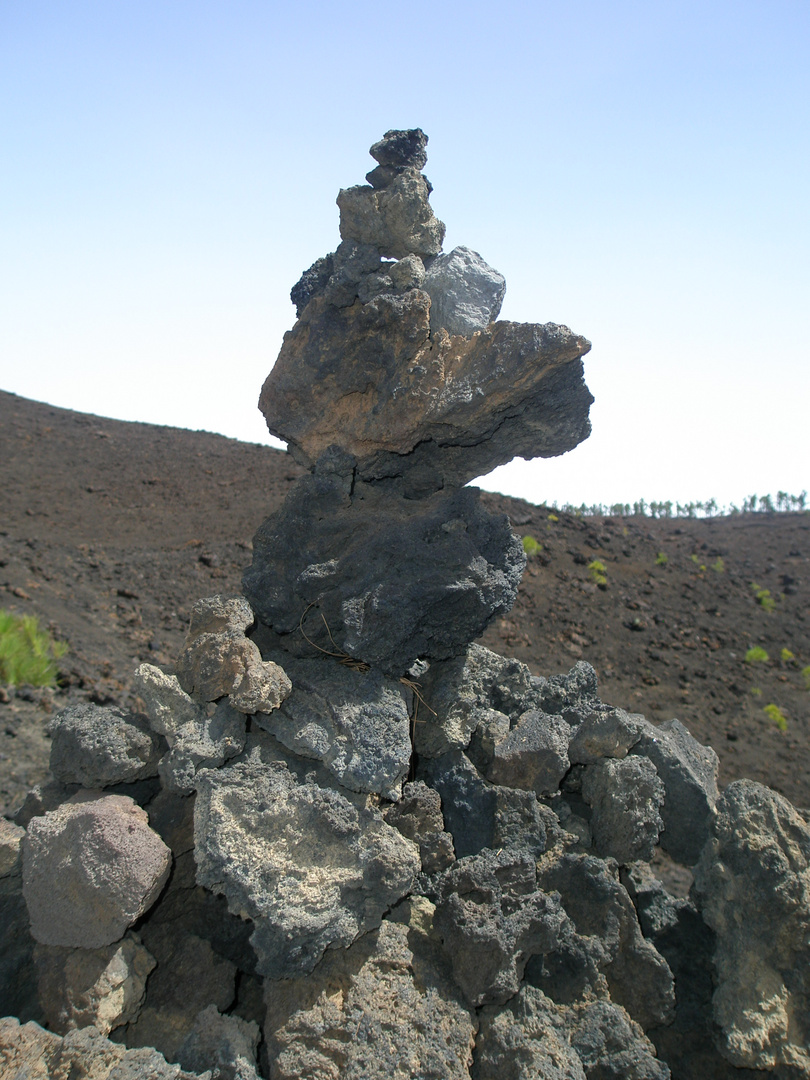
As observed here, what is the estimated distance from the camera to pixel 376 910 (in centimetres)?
286

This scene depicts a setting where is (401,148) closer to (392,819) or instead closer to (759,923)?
(392,819)

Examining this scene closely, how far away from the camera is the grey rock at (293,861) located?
269cm

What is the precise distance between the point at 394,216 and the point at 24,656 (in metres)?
5.80

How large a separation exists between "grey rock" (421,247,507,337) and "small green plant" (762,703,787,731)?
29.9 ft

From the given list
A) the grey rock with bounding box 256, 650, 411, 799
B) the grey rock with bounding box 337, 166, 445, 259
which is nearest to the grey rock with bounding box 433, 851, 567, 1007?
the grey rock with bounding box 256, 650, 411, 799

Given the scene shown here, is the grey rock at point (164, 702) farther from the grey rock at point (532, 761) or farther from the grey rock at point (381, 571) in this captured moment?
the grey rock at point (532, 761)

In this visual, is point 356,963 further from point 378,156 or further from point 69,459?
point 69,459

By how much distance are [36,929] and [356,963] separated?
4.22ft

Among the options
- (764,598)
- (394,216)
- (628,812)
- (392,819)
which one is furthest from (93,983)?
(764,598)

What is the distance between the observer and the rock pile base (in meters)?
2.71

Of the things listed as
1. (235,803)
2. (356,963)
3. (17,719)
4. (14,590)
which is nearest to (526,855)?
(356,963)

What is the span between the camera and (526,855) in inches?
129

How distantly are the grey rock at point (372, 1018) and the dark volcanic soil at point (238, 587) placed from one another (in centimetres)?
374

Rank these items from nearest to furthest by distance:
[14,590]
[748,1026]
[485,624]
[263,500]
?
1. [748,1026]
2. [485,624]
3. [14,590]
4. [263,500]
